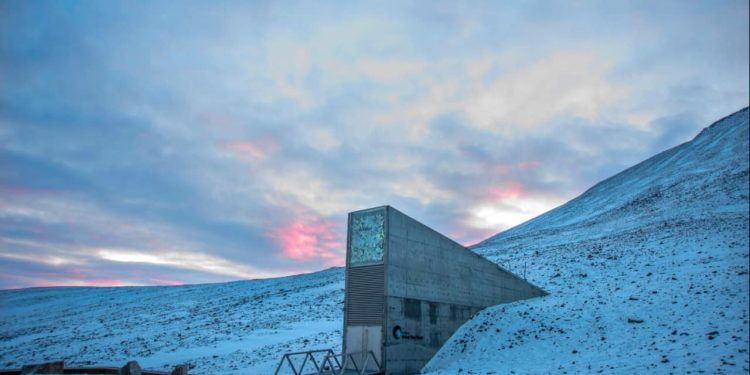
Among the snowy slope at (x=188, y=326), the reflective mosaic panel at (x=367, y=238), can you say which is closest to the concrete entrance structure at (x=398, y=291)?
the reflective mosaic panel at (x=367, y=238)

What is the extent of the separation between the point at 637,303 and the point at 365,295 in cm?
1524

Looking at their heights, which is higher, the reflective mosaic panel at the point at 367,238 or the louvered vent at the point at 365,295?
the reflective mosaic panel at the point at 367,238

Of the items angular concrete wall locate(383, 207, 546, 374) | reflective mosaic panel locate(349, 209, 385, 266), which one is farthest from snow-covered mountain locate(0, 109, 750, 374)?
reflective mosaic panel locate(349, 209, 385, 266)

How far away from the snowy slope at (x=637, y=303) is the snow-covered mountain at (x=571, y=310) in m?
0.10

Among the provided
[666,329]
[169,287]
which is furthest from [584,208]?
[169,287]

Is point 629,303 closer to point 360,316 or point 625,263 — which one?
point 625,263

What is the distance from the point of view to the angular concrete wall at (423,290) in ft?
70.3

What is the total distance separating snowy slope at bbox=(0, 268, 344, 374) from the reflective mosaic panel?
30.8 feet

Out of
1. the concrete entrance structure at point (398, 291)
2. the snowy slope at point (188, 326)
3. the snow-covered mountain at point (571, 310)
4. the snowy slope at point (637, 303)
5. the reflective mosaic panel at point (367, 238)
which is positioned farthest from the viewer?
the snowy slope at point (188, 326)

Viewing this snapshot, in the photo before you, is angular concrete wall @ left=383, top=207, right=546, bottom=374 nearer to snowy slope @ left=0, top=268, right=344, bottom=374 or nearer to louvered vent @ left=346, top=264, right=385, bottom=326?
louvered vent @ left=346, top=264, right=385, bottom=326

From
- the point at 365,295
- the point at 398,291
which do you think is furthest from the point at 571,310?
the point at 365,295

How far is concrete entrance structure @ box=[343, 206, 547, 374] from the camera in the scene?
69.3 feet

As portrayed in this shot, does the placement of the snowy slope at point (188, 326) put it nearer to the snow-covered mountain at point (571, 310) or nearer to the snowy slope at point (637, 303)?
the snow-covered mountain at point (571, 310)

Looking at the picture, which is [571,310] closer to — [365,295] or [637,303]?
[637,303]
